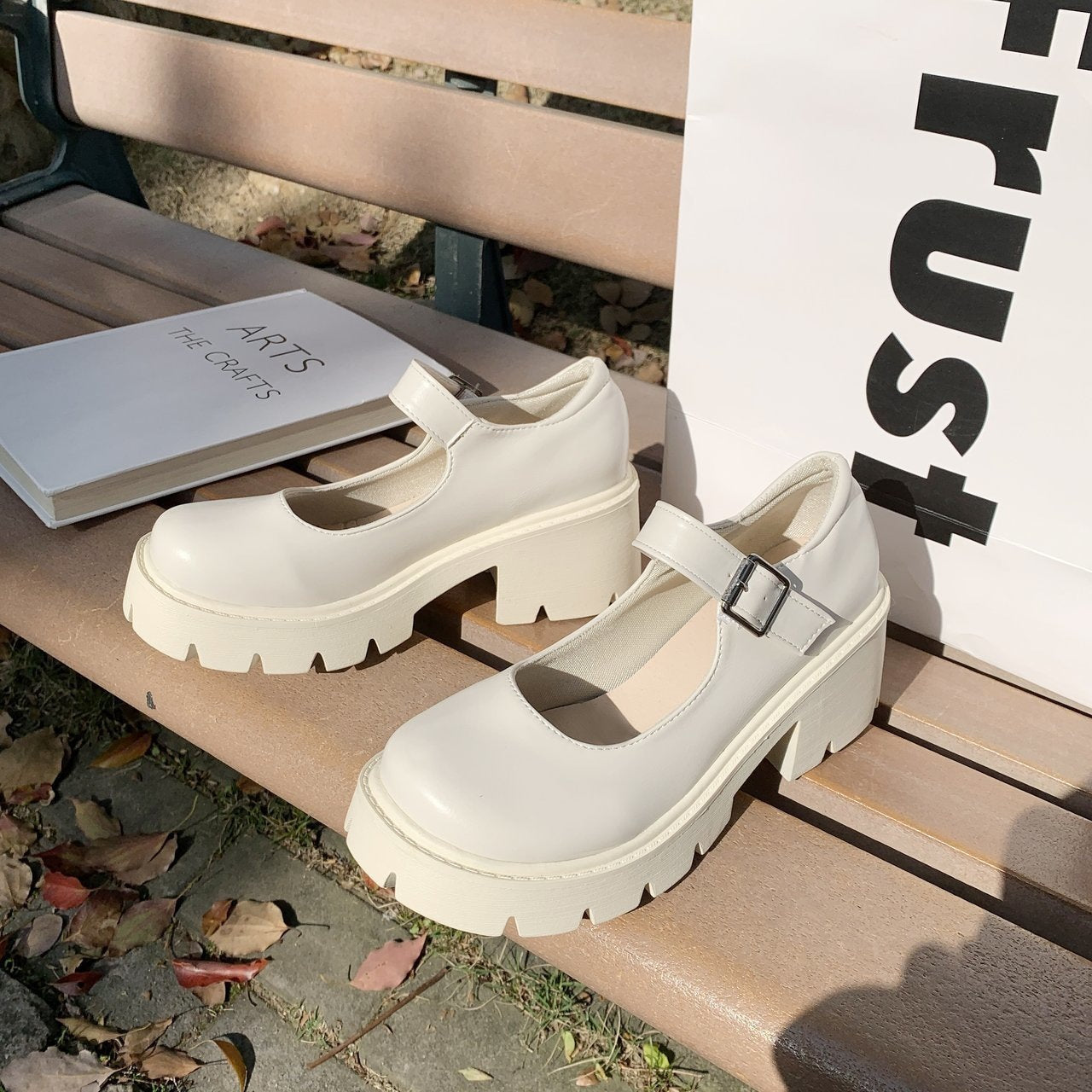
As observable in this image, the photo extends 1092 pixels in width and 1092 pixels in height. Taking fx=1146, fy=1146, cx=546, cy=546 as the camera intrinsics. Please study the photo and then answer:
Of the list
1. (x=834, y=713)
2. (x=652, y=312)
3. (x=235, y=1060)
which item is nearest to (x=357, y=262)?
(x=652, y=312)

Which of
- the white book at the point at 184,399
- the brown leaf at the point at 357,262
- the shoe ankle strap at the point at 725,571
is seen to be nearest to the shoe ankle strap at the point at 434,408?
the shoe ankle strap at the point at 725,571

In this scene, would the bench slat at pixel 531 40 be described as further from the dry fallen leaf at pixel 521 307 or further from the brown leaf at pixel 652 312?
the brown leaf at pixel 652 312

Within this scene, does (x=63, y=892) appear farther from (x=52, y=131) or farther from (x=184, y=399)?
(x=52, y=131)

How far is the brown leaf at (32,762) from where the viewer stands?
157 cm

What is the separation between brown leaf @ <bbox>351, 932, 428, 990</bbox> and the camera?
1.31 m

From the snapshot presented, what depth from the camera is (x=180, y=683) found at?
3.37 ft

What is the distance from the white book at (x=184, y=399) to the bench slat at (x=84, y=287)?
0.52 feet

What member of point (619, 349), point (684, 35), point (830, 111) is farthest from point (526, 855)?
point (619, 349)

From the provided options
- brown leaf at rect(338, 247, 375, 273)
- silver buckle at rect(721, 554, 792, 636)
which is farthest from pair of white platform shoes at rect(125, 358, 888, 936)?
brown leaf at rect(338, 247, 375, 273)

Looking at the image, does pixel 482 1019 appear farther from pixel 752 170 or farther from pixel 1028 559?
pixel 752 170

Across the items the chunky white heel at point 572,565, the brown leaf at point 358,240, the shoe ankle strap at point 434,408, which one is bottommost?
the brown leaf at point 358,240

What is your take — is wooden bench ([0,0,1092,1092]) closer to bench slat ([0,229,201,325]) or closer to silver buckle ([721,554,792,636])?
bench slat ([0,229,201,325])

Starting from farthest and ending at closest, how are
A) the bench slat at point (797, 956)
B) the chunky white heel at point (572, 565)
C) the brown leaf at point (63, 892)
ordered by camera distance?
the brown leaf at point (63, 892), the chunky white heel at point (572, 565), the bench slat at point (797, 956)

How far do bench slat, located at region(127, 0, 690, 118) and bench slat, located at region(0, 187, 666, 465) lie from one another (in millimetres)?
352
